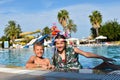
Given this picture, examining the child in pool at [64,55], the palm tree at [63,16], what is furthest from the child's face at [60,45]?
the palm tree at [63,16]

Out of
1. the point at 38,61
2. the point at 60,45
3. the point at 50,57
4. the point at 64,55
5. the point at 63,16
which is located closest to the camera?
the point at 60,45

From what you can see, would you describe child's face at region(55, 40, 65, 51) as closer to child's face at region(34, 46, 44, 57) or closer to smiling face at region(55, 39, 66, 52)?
smiling face at region(55, 39, 66, 52)

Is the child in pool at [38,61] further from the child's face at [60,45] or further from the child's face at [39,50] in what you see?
the child's face at [60,45]

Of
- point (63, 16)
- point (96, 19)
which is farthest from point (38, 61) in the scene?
point (63, 16)

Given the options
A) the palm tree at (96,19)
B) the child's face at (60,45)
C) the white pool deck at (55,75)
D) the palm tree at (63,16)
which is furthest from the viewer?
the palm tree at (63,16)

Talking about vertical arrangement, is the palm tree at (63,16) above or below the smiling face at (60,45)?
above

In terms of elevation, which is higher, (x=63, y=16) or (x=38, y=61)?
(x=63, y=16)

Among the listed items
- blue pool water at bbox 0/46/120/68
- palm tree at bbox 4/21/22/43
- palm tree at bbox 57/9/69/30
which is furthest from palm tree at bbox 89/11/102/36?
blue pool water at bbox 0/46/120/68

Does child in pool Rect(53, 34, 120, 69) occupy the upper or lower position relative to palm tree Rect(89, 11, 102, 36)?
lower

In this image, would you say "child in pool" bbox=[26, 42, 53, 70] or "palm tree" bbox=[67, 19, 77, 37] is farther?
"palm tree" bbox=[67, 19, 77, 37]

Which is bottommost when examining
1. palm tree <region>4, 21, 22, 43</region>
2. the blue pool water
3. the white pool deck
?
the blue pool water

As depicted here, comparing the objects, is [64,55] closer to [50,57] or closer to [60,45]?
[60,45]

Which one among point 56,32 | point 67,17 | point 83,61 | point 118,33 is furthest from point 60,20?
point 56,32

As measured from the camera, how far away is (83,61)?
16.4m
